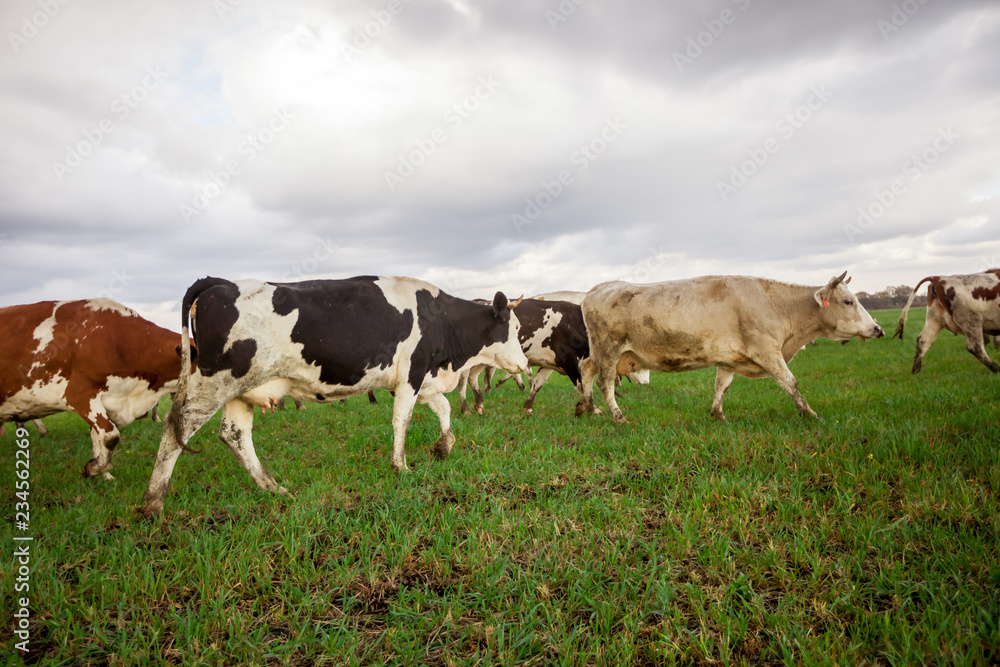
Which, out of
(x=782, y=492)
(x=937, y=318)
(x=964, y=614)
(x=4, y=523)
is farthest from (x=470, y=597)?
(x=937, y=318)

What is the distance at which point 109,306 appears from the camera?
21.9ft

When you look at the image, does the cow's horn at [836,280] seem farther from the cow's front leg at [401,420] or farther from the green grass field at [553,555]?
the cow's front leg at [401,420]

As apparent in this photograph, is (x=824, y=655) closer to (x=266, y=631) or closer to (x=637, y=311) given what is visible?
(x=266, y=631)

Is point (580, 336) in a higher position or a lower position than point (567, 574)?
higher

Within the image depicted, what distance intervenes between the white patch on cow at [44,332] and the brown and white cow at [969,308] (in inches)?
613

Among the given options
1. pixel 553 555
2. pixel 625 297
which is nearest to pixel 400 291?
pixel 553 555

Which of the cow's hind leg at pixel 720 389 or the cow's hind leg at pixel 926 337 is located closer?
the cow's hind leg at pixel 720 389

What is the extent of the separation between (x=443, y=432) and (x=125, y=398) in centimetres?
421

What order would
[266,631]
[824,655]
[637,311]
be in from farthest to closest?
[637,311]
[266,631]
[824,655]

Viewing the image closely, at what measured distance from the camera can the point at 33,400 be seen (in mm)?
5941

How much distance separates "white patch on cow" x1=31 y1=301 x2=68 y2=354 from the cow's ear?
5.44m

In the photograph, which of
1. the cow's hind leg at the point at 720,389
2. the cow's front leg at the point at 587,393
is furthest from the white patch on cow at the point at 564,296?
the cow's hind leg at the point at 720,389

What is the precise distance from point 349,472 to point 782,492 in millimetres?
4417

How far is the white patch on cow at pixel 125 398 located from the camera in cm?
632
